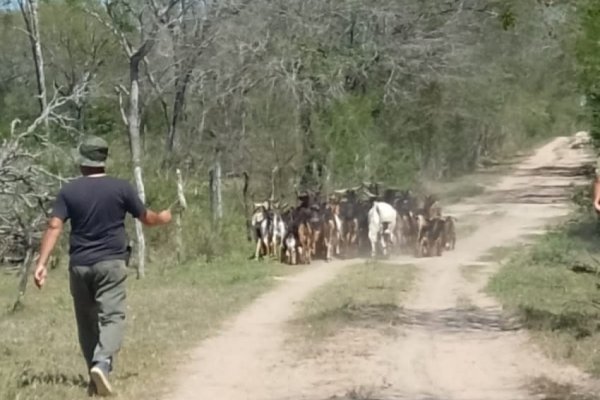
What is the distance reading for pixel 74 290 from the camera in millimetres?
9094

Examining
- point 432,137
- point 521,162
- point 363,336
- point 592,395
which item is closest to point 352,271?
point 363,336

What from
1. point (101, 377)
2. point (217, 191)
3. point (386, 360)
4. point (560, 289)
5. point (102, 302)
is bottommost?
point (560, 289)

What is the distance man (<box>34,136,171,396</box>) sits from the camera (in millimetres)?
8914

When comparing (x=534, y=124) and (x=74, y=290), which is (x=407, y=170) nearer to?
(x=534, y=124)

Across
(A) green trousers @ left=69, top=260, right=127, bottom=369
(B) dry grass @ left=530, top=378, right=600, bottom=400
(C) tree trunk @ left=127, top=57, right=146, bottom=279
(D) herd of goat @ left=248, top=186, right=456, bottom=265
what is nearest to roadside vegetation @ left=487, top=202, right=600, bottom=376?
(B) dry grass @ left=530, top=378, right=600, bottom=400

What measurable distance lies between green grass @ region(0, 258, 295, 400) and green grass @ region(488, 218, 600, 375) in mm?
3670

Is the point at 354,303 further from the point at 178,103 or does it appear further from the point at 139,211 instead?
the point at 178,103

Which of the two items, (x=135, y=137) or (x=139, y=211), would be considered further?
(x=135, y=137)

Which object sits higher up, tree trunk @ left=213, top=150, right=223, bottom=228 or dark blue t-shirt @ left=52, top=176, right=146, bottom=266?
dark blue t-shirt @ left=52, top=176, right=146, bottom=266

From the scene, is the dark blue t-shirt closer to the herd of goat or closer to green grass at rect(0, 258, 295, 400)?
green grass at rect(0, 258, 295, 400)

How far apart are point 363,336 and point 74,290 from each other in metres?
4.29

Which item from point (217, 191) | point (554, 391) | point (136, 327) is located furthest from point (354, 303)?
point (217, 191)

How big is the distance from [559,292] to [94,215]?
10.6m

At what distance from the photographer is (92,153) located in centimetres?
899
